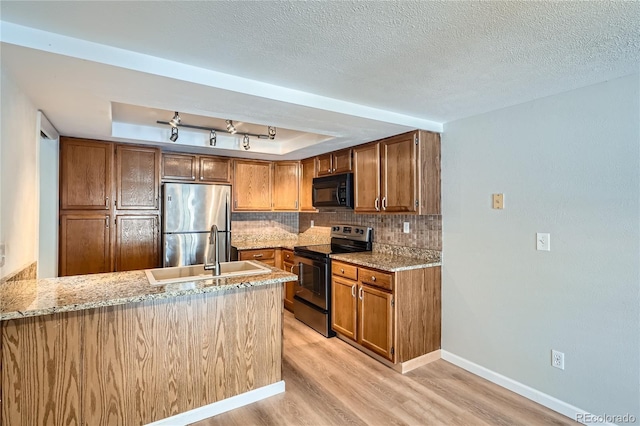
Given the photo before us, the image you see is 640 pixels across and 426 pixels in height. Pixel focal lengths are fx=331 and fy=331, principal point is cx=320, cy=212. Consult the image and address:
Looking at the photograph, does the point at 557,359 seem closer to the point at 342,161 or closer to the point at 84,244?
the point at 342,161

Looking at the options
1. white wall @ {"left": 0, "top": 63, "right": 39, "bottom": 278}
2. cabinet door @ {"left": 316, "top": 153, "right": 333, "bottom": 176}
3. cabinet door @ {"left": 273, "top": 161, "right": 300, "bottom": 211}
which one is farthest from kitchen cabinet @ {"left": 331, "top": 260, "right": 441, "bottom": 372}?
white wall @ {"left": 0, "top": 63, "right": 39, "bottom": 278}

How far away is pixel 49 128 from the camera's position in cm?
278

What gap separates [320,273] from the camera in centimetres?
365

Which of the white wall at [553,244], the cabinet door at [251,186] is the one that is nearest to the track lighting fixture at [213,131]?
the cabinet door at [251,186]

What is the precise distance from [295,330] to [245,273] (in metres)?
1.66

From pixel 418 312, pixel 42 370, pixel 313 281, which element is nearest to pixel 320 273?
pixel 313 281

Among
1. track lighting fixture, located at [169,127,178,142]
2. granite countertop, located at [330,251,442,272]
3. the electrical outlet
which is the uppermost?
track lighting fixture, located at [169,127,178,142]

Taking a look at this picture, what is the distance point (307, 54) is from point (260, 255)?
3.14m

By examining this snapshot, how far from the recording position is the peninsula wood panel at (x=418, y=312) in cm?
288

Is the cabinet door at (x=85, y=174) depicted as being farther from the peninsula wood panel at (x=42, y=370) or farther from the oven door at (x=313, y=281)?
the oven door at (x=313, y=281)

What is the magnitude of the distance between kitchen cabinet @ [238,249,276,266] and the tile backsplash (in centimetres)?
63

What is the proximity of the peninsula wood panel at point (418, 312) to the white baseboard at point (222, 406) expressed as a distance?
3.64 ft

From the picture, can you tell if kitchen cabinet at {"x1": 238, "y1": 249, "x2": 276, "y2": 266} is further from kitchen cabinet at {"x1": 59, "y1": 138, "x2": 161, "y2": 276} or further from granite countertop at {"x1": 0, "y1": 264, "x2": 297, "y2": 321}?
granite countertop at {"x1": 0, "y1": 264, "x2": 297, "y2": 321}

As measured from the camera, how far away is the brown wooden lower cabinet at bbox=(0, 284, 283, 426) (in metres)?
1.76
